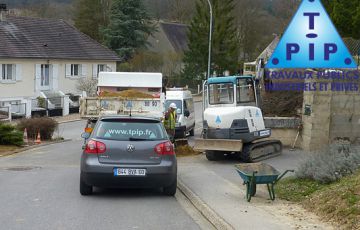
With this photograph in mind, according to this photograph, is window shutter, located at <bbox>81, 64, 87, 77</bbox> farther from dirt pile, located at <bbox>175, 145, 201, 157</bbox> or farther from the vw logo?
the vw logo

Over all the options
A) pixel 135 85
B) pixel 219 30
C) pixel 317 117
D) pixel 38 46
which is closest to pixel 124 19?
pixel 219 30

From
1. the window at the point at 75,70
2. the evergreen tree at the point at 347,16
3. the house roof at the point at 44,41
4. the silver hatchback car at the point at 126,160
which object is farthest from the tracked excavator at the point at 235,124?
the window at the point at 75,70

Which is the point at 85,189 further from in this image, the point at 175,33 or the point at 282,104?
the point at 175,33

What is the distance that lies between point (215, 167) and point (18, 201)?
7.08 meters

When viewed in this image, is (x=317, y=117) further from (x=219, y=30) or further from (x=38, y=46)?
(x=219, y=30)

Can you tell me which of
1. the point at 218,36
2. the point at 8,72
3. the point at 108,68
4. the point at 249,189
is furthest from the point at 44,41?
the point at 249,189

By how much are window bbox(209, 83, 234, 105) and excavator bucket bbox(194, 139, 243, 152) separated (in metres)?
1.89

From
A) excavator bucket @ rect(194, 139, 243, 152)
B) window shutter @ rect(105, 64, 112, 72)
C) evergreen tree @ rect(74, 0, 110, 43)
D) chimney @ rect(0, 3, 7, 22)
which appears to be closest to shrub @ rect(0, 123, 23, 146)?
excavator bucket @ rect(194, 139, 243, 152)

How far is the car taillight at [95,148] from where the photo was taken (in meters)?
11.6

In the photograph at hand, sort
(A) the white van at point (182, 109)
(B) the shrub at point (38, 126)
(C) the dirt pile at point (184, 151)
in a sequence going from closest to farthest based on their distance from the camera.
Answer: (C) the dirt pile at point (184, 151)
(A) the white van at point (182, 109)
(B) the shrub at point (38, 126)

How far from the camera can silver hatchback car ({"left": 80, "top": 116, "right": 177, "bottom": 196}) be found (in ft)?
37.8

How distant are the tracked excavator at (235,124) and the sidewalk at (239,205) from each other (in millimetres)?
2147

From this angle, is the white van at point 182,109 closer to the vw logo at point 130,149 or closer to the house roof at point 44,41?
the vw logo at point 130,149

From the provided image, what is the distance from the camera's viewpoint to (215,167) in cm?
1717
